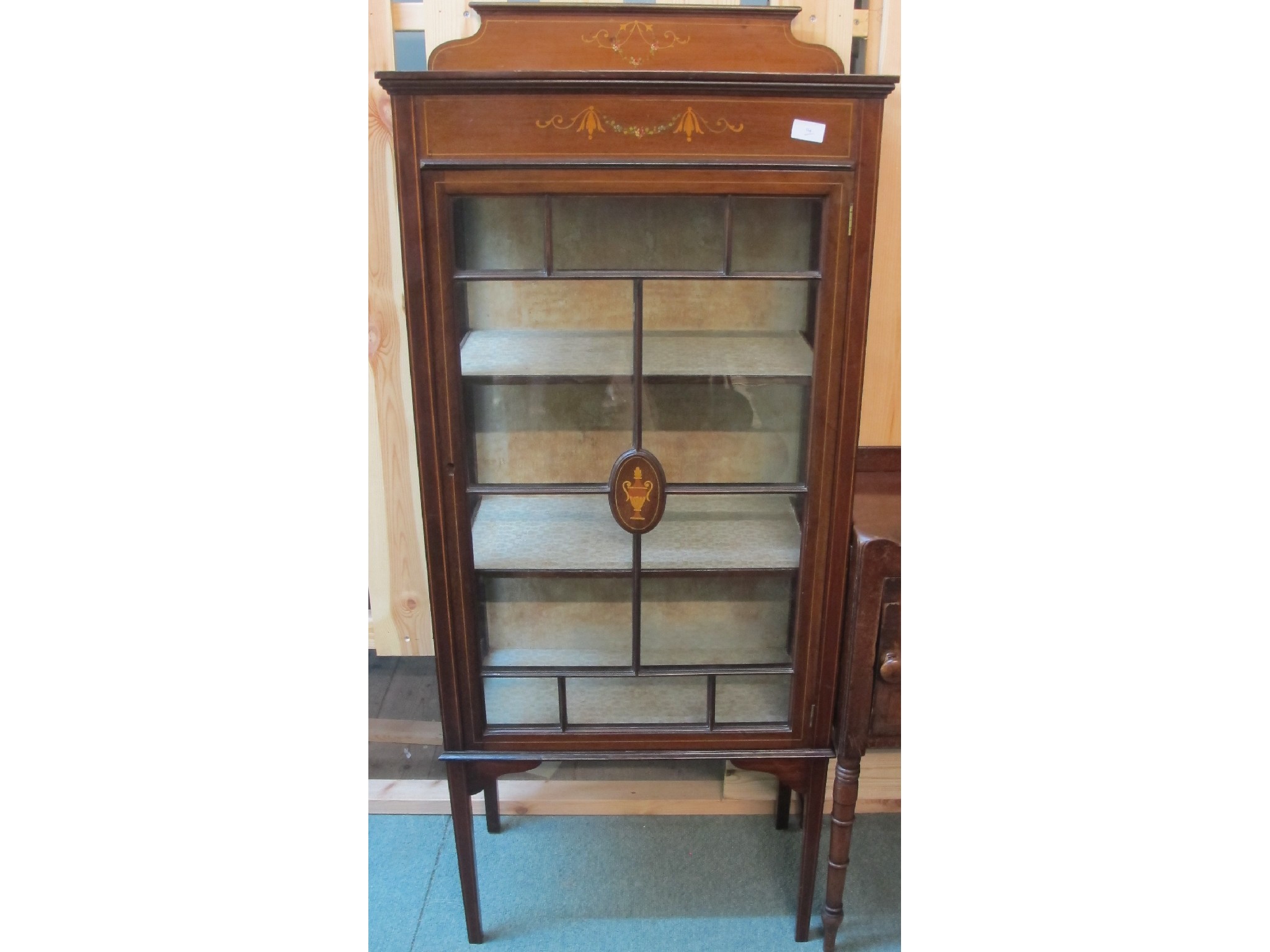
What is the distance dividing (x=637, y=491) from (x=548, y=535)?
0.15m

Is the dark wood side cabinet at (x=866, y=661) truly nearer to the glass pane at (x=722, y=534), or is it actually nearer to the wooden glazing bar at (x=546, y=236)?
the glass pane at (x=722, y=534)

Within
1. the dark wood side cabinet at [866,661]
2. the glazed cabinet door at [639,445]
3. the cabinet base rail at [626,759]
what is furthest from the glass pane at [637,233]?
the cabinet base rail at [626,759]

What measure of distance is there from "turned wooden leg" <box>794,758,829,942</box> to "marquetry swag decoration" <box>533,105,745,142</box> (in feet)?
2.94

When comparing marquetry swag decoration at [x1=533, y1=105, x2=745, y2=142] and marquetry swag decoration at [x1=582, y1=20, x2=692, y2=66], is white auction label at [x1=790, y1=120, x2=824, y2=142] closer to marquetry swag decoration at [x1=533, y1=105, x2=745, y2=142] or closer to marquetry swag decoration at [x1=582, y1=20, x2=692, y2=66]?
marquetry swag decoration at [x1=533, y1=105, x2=745, y2=142]

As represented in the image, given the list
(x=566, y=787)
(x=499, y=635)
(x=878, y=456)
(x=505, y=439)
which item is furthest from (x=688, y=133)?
(x=566, y=787)

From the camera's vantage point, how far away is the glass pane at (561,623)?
1.18 meters

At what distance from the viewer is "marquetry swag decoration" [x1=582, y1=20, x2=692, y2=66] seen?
105 cm

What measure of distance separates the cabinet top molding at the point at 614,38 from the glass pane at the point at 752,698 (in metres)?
0.87

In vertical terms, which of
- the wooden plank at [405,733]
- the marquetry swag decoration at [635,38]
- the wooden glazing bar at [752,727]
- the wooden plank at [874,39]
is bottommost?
the wooden plank at [405,733]

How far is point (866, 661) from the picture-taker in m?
1.11

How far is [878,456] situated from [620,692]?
1.88 ft

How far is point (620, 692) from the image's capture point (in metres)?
1.21

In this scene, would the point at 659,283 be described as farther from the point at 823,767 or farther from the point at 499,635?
the point at 823,767

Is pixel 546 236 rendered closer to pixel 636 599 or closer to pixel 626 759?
pixel 636 599
